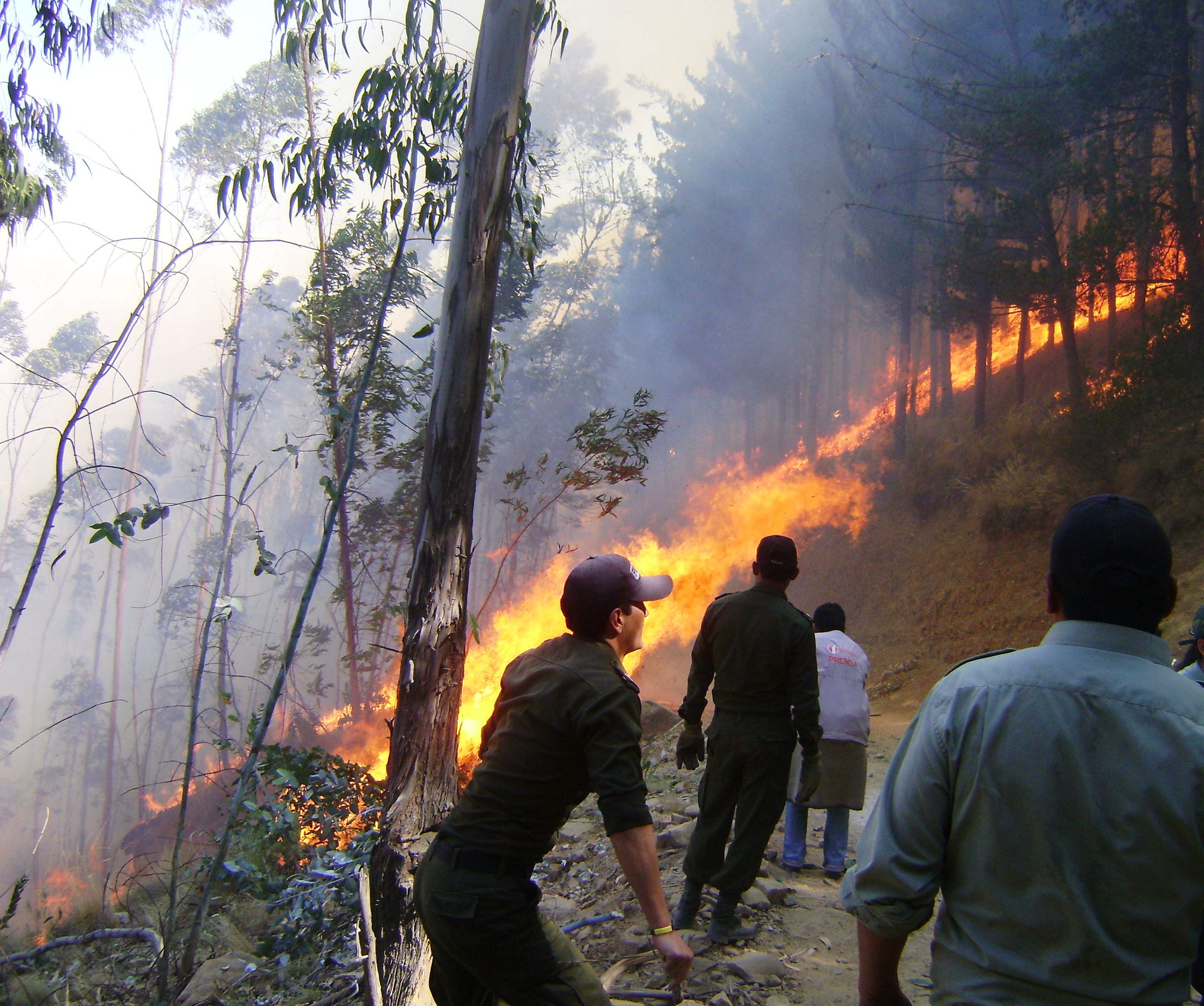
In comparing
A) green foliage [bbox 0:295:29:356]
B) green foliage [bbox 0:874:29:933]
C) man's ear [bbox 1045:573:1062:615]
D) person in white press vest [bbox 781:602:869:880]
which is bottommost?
green foliage [bbox 0:874:29:933]

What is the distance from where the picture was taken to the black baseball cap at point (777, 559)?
14.7 ft

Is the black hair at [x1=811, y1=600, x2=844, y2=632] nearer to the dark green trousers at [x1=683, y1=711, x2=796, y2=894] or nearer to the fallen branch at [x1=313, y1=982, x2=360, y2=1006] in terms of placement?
the dark green trousers at [x1=683, y1=711, x2=796, y2=894]

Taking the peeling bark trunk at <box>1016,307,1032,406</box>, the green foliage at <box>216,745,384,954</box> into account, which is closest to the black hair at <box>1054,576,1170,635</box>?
the green foliage at <box>216,745,384,954</box>

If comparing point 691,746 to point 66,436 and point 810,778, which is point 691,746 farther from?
point 66,436

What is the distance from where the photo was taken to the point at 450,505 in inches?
195

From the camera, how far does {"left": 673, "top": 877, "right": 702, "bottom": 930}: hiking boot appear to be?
4.25m

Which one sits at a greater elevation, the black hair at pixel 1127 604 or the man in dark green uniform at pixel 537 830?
the black hair at pixel 1127 604

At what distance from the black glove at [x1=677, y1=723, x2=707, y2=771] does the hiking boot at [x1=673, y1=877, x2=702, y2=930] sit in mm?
630

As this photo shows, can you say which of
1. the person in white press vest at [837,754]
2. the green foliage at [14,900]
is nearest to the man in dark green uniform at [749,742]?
the person in white press vest at [837,754]

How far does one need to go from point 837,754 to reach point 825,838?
689 millimetres

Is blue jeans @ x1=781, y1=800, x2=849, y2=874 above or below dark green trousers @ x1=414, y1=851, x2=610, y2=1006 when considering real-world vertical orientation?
below

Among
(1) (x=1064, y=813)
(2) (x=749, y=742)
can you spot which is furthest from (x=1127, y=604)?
(2) (x=749, y=742)

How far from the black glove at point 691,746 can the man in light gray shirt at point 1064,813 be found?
2.94 meters

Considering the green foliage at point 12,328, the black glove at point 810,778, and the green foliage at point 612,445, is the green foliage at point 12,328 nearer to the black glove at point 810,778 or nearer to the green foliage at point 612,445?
the green foliage at point 612,445
